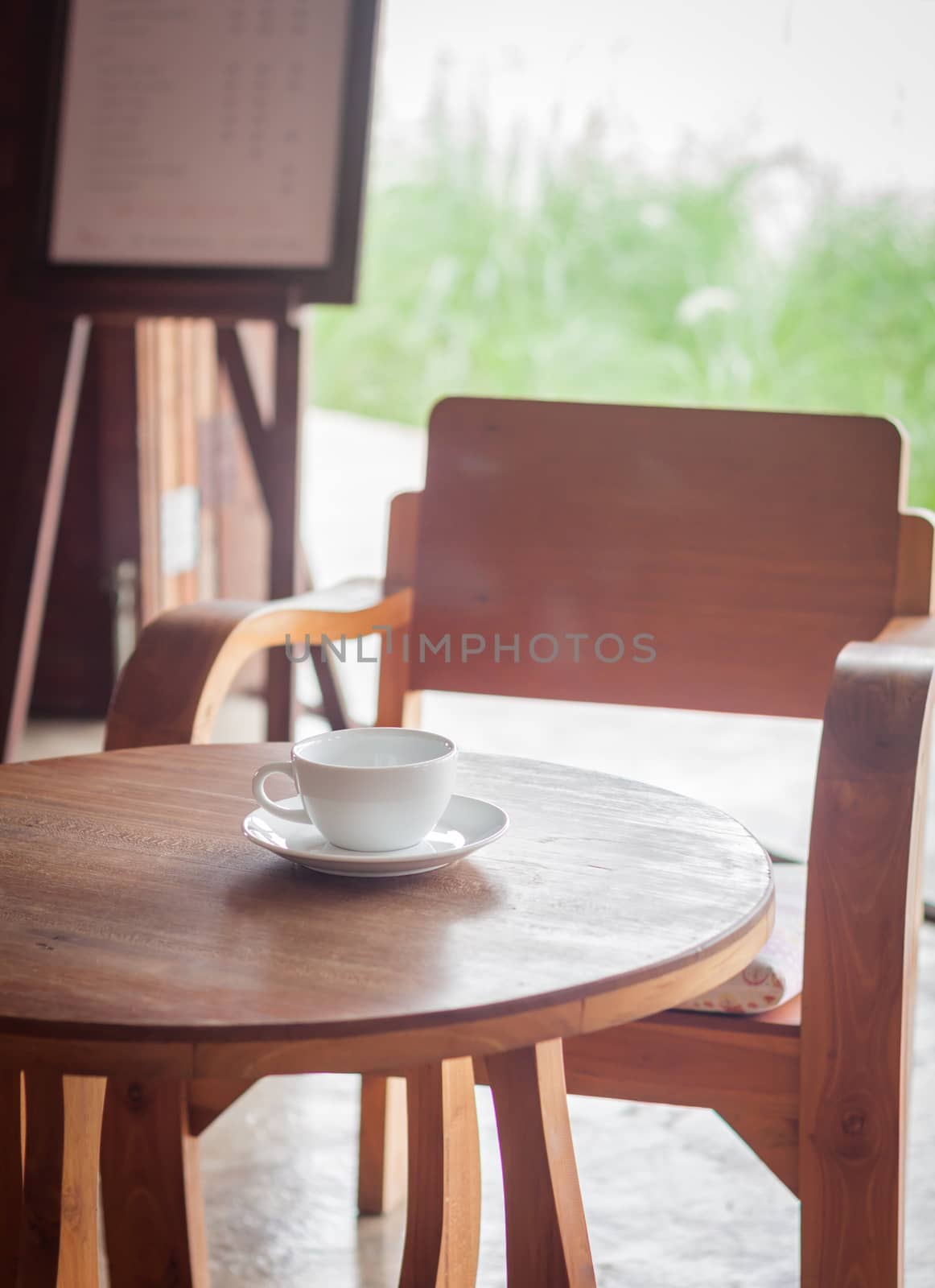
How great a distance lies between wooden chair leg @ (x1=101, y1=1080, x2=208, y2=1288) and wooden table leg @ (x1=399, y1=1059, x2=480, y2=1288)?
19 centimetres

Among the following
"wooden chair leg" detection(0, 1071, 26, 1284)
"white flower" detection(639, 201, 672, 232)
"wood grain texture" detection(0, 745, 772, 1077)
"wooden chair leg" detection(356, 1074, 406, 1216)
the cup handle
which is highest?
"white flower" detection(639, 201, 672, 232)

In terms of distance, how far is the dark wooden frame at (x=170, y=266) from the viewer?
6.52ft

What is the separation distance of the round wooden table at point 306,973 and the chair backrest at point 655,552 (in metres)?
0.50

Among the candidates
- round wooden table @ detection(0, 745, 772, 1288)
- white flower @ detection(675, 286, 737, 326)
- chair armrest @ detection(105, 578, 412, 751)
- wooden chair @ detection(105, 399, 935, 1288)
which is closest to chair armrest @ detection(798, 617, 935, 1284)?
wooden chair @ detection(105, 399, 935, 1288)

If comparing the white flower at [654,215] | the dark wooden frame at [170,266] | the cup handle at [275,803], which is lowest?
the cup handle at [275,803]

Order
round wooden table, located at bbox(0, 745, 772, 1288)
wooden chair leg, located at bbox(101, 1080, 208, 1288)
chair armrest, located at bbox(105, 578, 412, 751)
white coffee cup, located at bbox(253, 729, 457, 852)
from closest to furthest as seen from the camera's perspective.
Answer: round wooden table, located at bbox(0, 745, 772, 1288) → white coffee cup, located at bbox(253, 729, 457, 852) → wooden chair leg, located at bbox(101, 1080, 208, 1288) → chair armrest, located at bbox(105, 578, 412, 751)

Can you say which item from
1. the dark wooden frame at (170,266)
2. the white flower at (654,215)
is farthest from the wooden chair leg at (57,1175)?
the white flower at (654,215)

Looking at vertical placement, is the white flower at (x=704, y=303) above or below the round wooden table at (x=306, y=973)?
above

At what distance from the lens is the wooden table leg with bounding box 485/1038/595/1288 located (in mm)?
749

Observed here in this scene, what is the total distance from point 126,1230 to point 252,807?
0.29 m

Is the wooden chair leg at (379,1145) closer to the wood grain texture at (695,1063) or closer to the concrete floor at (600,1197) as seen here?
the concrete floor at (600,1197)

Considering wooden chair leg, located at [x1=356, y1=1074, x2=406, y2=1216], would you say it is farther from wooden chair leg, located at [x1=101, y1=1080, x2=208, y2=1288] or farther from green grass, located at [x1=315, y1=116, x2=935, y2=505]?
green grass, located at [x1=315, y1=116, x2=935, y2=505]

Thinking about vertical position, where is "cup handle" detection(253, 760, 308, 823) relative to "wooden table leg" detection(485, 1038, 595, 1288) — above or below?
above

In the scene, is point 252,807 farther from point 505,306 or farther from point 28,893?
point 505,306
